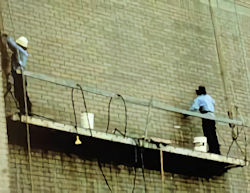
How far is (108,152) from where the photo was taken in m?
14.7

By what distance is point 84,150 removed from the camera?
1440 centimetres

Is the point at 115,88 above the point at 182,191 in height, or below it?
above

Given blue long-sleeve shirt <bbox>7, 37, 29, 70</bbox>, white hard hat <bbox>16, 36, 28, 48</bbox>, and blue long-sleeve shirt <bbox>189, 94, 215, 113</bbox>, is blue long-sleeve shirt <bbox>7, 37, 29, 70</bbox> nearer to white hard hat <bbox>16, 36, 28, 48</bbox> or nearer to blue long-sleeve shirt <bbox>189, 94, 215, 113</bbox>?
white hard hat <bbox>16, 36, 28, 48</bbox>

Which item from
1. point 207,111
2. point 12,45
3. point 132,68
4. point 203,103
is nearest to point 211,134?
point 207,111

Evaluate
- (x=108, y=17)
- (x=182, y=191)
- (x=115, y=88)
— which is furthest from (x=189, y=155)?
(x=108, y=17)

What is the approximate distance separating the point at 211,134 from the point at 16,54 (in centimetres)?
442

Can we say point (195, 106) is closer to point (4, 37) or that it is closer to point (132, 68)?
point (132, 68)

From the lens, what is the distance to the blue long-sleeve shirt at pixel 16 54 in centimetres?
1394

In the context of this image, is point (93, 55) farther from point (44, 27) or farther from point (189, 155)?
point (189, 155)

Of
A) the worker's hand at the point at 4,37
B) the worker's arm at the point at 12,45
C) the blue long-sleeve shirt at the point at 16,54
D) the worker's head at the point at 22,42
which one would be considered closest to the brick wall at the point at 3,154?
the blue long-sleeve shirt at the point at 16,54

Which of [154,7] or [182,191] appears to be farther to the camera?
[154,7]

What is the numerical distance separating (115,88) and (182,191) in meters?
2.29

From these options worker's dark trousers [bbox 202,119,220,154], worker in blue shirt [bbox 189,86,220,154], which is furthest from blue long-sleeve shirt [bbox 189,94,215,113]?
worker's dark trousers [bbox 202,119,220,154]

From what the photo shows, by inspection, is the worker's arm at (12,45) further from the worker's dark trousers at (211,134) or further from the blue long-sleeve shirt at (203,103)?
the worker's dark trousers at (211,134)
